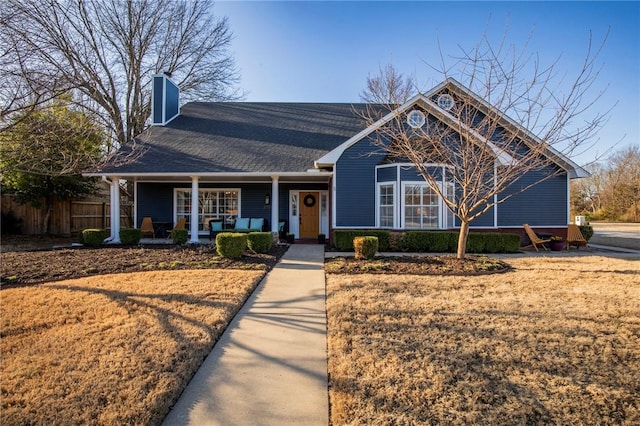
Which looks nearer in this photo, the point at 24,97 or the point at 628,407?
the point at 628,407

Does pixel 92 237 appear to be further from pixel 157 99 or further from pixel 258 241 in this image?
pixel 157 99

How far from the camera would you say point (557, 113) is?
7.68 metres

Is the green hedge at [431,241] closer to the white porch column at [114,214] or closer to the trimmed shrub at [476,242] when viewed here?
the trimmed shrub at [476,242]

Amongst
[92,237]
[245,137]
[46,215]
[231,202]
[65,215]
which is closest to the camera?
[92,237]

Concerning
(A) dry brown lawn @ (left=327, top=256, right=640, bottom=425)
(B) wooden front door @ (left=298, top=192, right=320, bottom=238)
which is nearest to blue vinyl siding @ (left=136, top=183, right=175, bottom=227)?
(B) wooden front door @ (left=298, top=192, right=320, bottom=238)

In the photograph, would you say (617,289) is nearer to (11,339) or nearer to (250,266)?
(250,266)

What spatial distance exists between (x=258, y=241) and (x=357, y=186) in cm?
430

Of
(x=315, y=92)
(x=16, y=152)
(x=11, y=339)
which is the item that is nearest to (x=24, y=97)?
(x=16, y=152)

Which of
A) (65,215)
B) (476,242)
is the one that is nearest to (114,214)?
(65,215)

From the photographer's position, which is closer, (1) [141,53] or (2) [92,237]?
(2) [92,237]

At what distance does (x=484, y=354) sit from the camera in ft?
12.0

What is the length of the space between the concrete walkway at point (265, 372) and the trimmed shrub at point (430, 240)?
646cm

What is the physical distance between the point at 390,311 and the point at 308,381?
2.15m

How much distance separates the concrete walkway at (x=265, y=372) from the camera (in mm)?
2701
